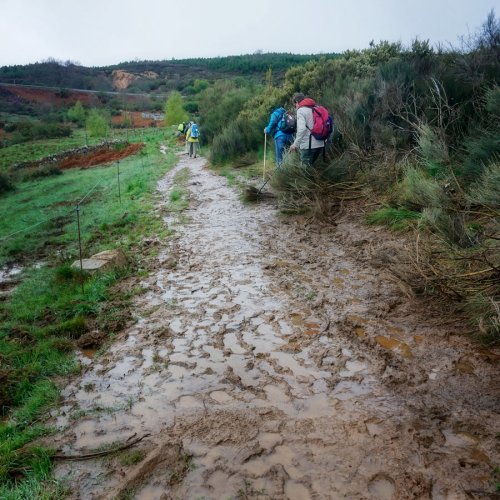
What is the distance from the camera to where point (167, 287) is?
6.14m

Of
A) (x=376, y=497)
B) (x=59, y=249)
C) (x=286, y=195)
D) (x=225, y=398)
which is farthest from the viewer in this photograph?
(x=59, y=249)

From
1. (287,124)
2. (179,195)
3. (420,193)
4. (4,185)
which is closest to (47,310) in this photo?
(420,193)

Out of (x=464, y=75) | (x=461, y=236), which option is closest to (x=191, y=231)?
(x=461, y=236)

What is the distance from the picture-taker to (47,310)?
5.87 m

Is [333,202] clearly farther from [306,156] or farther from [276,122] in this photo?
[276,122]

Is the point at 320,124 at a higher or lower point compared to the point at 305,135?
higher

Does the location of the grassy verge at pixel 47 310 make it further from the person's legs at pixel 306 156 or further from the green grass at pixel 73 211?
the person's legs at pixel 306 156

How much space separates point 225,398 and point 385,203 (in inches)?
204

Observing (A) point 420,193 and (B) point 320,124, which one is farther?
(B) point 320,124

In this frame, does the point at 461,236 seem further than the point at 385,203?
No

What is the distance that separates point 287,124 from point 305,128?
2.27 m

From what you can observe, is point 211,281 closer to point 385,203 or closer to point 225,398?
point 225,398

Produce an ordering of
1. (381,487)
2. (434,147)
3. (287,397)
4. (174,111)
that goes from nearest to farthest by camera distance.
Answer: (381,487), (287,397), (434,147), (174,111)

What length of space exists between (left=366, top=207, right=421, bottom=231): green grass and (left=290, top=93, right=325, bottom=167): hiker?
2.09 metres
